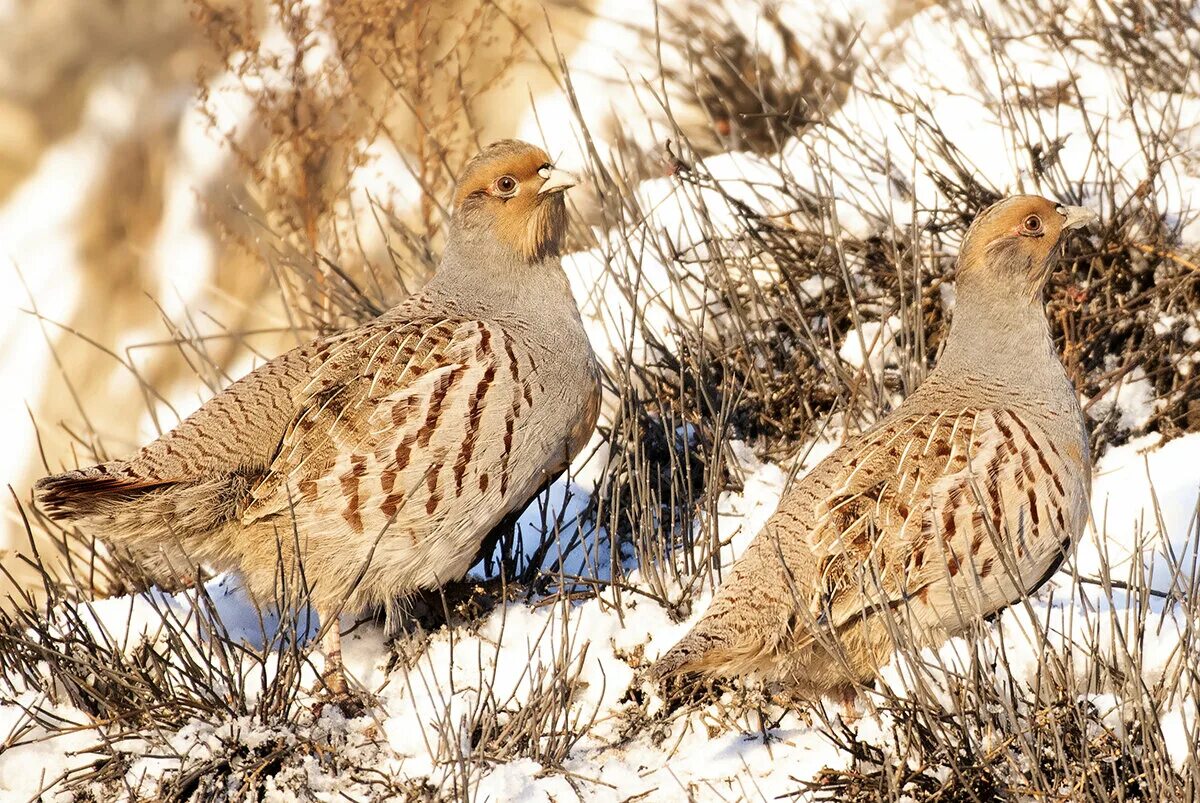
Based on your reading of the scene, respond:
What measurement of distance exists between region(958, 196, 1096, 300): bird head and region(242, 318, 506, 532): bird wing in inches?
50.1

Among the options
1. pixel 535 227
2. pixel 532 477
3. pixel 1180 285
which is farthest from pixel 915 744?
pixel 1180 285

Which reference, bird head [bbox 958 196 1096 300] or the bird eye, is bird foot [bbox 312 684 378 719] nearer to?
the bird eye

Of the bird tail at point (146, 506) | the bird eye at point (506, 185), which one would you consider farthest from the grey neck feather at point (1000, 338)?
the bird tail at point (146, 506)

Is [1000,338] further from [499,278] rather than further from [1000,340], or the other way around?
[499,278]

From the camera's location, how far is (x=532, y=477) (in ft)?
10.6

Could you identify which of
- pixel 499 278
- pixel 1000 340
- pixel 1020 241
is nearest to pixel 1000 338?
pixel 1000 340

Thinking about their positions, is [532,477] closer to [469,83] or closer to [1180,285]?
[1180,285]

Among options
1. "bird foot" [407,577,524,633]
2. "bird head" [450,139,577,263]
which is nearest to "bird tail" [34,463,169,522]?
"bird foot" [407,577,524,633]

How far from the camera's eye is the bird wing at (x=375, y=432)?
313 cm

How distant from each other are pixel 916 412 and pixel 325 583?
149 cm

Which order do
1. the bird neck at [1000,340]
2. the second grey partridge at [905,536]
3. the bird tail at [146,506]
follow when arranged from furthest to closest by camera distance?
the bird neck at [1000,340], the bird tail at [146,506], the second grey partridge at [905,536]

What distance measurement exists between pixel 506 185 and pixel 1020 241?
53.1 inches

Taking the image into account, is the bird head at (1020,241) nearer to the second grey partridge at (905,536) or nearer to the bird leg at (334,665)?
the second grey partridge at (905,536)

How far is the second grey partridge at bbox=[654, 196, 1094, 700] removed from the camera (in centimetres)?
284
